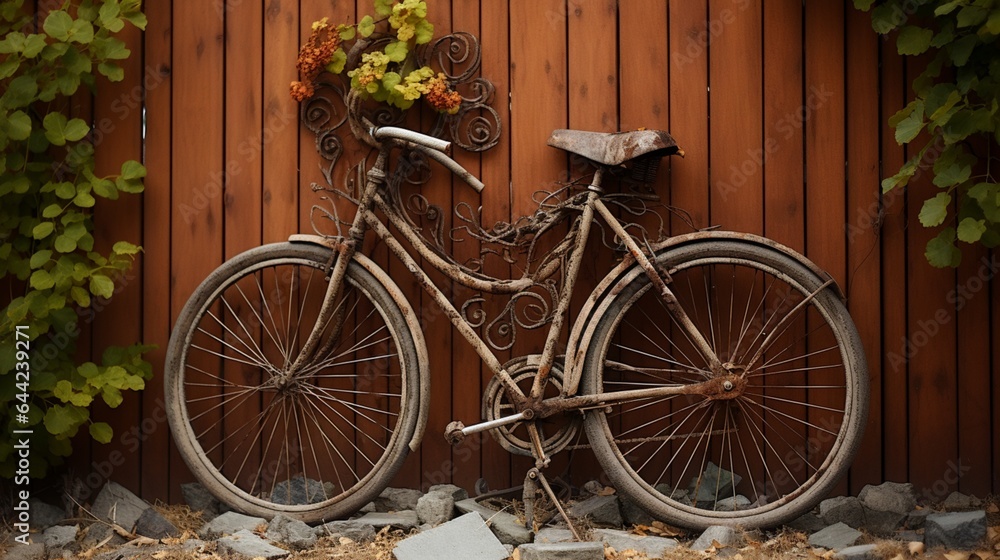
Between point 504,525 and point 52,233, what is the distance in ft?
6.66

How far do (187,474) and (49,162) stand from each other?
4.40 ft

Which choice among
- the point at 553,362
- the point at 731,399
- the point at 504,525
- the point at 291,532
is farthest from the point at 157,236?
the point at 731,399

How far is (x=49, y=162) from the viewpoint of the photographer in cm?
370

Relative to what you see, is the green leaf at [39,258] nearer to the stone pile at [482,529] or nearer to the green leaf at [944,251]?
the stone pile at [482,529]

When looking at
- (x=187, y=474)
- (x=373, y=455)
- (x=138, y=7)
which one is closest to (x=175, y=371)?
(x=187, y=474)

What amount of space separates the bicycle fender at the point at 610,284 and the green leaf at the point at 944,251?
326mm

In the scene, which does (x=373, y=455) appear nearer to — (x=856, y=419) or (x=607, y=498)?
(x=607, y=498)

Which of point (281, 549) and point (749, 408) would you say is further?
point (749, 408)

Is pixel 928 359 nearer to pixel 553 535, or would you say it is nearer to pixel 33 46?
pixel 553 535

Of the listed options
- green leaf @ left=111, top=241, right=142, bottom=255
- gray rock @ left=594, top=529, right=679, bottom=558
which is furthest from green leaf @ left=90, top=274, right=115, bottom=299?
gray rock @ left=594, top=529, right=679, bottom=558

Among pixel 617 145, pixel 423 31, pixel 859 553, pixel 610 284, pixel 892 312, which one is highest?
pixel 423 31

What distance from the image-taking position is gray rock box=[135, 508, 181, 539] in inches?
136

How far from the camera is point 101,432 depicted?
3.65 metres

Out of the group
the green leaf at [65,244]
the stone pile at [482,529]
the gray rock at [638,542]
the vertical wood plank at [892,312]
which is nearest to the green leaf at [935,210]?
the vertical wood plank at [892,312]
